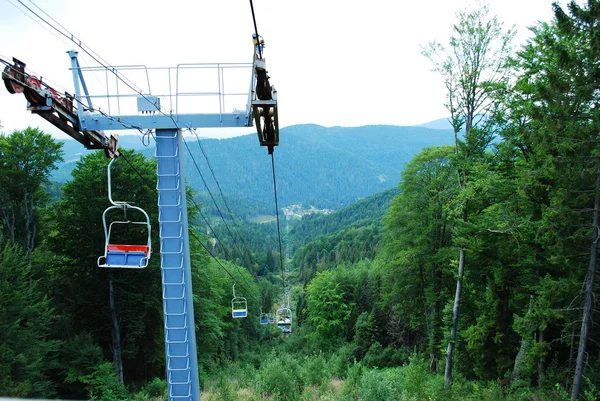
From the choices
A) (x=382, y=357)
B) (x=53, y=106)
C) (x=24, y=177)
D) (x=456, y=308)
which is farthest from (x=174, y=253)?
(x=382, y=357)

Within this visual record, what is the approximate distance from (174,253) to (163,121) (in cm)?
227

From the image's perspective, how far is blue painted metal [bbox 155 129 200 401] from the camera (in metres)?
7.67

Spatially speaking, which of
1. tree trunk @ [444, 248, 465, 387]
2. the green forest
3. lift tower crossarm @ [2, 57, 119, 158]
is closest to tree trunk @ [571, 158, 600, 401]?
the green forest

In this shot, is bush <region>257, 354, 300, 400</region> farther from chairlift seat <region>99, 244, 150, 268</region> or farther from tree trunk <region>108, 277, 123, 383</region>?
chairlift seat <region>99, 244, 150, 268</region>

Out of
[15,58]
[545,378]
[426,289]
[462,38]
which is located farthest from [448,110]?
[15,58]

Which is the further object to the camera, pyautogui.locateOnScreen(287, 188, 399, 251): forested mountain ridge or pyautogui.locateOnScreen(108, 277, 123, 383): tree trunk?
pyautogui.locateOnScreen(287, 188, 399, 251): forested mountain ridge

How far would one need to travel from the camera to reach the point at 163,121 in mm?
7715

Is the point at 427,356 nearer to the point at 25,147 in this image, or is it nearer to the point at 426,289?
the point at 426,289

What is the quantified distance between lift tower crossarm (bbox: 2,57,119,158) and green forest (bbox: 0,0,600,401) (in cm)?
729

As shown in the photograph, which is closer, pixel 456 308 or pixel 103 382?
pixel 456 308

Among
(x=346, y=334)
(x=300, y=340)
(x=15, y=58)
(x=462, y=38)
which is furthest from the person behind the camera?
(x=300, y=340)

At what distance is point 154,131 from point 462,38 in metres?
10.7

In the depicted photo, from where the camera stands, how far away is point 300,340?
37.2m

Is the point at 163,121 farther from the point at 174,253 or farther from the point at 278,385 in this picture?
the point at 278,385
